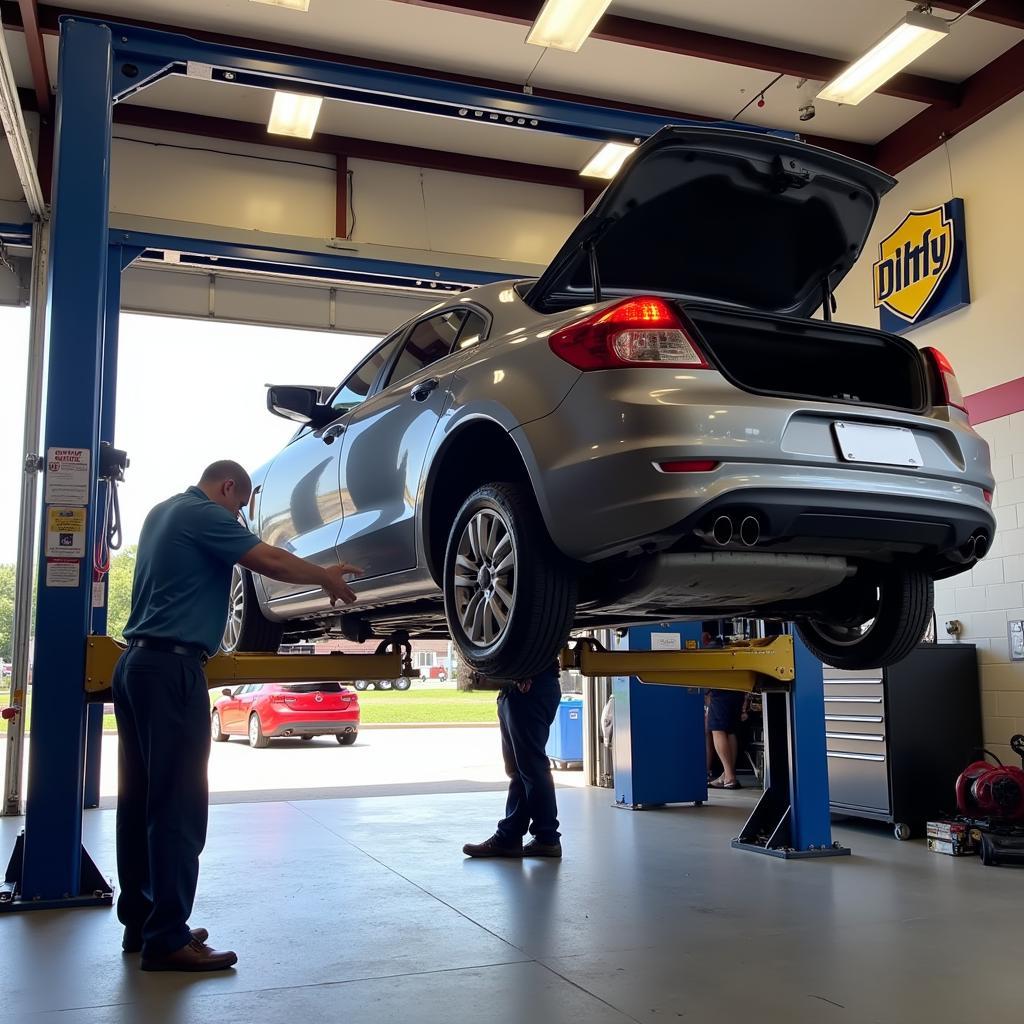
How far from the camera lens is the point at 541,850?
573cm

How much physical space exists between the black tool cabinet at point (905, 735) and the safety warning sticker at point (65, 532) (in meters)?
4.95

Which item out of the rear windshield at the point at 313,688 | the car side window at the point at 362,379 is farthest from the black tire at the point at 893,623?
the rear windshield at the point at 313,688

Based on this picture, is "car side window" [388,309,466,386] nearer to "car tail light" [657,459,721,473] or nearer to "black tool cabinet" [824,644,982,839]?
"car tail light" [657,459,721,473]

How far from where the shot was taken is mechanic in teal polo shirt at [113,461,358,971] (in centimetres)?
357

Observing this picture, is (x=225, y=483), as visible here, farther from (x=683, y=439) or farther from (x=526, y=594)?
(x=683, y=439)

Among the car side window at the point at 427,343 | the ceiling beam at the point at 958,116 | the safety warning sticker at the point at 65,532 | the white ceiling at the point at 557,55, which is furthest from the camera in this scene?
the ceiling beam at the point at 958,116

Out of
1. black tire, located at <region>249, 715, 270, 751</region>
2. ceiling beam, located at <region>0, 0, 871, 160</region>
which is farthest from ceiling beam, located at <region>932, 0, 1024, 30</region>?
black tire, located at <region>249, 715, 270, 751</region>

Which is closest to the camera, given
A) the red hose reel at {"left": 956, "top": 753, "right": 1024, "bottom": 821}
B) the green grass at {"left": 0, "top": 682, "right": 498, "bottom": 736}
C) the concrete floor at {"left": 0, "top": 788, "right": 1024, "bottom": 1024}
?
the concrete floor at {"left": 0, "top": 788, "right": 1024, "bottom": 1024}

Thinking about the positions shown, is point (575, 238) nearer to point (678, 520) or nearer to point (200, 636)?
point (678, 520)

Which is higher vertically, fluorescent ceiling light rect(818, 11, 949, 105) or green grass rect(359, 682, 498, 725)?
fluorescent ceiling light rect(818, 11, 949, 105)

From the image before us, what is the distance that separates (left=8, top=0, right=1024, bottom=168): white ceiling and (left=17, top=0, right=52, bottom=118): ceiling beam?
0.49 ft

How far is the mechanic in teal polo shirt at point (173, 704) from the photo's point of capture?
3568mm

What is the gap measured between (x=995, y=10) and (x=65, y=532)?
22.7 ft

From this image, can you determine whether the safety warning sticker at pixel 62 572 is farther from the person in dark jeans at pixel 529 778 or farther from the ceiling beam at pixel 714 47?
the ceiling beam at pixel 714 47
